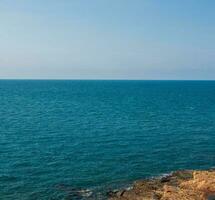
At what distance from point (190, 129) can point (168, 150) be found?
81.5 ft

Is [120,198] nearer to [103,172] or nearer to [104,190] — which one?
[104,190]

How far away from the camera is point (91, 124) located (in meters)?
90.2

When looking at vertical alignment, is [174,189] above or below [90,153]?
above

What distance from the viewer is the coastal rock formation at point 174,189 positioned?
39.3m

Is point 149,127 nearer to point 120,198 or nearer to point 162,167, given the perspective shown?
point 162,167

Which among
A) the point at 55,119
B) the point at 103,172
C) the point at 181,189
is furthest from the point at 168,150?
the point at 55,119

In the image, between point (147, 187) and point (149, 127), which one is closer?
point (147, 187)

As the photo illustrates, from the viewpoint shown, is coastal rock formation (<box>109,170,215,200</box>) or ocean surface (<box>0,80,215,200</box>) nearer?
coastal rock formation (<box>109,170,215,200</box>)

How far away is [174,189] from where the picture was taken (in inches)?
1636

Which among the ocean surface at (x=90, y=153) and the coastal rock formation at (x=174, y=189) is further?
the ocean surface at (x=90, y=153)

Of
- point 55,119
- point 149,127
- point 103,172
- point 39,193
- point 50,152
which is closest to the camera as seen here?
point 39,193

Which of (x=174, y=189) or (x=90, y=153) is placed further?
(x=90, y=153)

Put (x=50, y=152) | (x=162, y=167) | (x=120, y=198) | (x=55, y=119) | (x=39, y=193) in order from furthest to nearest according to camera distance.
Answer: (x=55, y=119) → (x=50, y=152) → (x=162, y=167) → (x=39, y=193) → (x=120, y=198)

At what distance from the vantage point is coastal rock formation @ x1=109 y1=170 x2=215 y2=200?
39.3 meters
